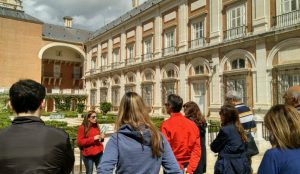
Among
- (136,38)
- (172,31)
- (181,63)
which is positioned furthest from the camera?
(136,38)

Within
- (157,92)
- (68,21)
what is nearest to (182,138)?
(157,92)

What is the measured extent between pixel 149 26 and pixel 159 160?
1031 inches

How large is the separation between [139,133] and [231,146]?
201 centimetres

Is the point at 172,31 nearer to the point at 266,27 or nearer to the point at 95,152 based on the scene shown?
the point at 266,27

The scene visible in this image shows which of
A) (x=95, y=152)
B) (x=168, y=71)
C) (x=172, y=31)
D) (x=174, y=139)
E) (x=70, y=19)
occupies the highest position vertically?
(x=70, y=19)

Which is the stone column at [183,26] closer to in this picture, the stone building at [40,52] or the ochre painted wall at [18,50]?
the stone building at [40,52]

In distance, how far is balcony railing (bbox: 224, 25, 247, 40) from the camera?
1805cm

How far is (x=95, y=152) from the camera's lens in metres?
5.25

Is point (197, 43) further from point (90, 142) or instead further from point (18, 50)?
point (18, 50)

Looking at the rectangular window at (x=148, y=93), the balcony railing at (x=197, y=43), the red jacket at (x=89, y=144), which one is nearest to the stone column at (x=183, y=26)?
the balcony railing at (x=197, y=43)

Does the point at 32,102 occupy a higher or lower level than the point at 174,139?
higher

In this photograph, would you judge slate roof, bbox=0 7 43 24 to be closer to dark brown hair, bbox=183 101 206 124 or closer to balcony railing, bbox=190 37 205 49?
balcony railing, bbox=190 37 205 49

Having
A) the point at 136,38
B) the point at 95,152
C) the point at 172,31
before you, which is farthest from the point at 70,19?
the point at 95,152

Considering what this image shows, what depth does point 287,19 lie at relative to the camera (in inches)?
617
